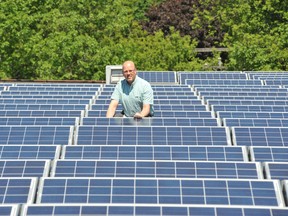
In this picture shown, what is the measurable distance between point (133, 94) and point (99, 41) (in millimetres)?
28462

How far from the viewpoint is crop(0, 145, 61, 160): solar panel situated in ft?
28.3

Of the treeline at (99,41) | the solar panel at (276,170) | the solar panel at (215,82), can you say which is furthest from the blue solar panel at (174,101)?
the treeline at (99,41)

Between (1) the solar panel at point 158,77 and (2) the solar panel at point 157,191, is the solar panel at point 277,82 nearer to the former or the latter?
(1) the solar panel at point 158,77

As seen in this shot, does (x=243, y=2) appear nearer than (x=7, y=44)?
No

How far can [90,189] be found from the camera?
21.6 feet

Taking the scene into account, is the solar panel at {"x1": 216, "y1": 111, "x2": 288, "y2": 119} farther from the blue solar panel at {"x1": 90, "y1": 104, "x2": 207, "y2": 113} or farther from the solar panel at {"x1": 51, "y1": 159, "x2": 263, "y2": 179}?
the solar panel at {"x1": 51, "y1": 159, "x2": 263, "y2": 179}

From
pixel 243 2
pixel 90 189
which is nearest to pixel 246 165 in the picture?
pixel 90 189

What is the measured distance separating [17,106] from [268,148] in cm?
866

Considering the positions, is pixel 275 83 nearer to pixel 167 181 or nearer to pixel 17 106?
pixel 17 106

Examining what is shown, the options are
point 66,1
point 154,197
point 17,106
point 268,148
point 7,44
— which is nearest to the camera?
point 154,197

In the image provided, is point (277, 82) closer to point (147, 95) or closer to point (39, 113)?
point (39, 113)

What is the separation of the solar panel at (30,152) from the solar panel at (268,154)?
129 inches

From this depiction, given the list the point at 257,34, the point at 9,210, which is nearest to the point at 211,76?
the point at 257,34

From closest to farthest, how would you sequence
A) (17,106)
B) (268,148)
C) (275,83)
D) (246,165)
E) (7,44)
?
(246,165), (268,148), (17,106), (275,83), (7,44)
